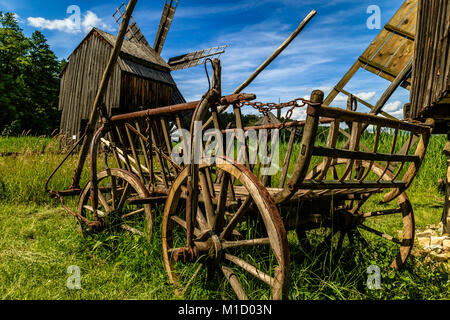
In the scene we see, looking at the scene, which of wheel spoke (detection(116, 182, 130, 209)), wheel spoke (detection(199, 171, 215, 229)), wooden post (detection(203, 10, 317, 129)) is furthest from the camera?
wooden post (detection(203, 10, 317, 129))

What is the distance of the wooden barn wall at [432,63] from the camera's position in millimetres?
3764

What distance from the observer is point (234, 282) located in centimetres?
210

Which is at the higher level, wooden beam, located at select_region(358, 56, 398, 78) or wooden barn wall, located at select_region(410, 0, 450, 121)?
wooden beam, located at select_region(358, 56, 398, 78)

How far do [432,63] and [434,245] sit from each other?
2.52 m

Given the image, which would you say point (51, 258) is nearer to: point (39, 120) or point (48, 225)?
point (48, 225)

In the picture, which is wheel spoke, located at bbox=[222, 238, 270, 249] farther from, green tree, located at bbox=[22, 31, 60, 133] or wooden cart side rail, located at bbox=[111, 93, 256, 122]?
green tree, located at bbox=[22, 31, 60, 133]

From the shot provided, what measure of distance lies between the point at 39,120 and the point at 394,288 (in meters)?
35.5

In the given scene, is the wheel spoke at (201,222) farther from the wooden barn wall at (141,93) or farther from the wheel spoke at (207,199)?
the wooden barn wall at (141,93)

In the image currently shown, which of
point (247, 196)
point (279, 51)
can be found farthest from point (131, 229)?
point (279, 51)

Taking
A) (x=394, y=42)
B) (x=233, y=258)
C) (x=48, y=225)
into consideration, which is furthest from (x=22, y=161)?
(x=394, y=42)

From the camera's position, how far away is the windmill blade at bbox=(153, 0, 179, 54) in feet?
74.6

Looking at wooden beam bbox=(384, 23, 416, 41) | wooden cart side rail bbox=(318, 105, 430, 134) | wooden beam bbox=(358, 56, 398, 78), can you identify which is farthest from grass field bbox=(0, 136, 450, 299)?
wooden beam bbox=(384, 23, 416, 41)

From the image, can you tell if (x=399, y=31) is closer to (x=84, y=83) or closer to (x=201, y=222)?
(x=201, y=222)
